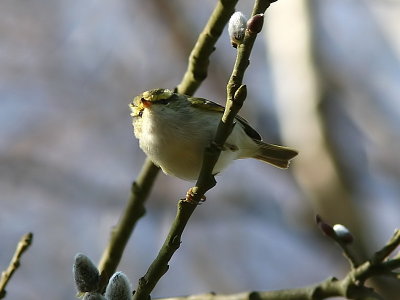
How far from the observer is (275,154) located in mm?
2967

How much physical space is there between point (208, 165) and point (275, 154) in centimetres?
138

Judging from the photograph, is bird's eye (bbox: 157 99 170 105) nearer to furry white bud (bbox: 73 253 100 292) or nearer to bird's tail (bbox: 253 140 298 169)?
bird's tail (bbox: 253 140 298 169)

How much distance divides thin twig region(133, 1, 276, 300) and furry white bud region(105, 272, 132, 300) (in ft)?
0.42

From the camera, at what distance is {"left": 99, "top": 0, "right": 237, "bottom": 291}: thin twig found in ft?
7.75

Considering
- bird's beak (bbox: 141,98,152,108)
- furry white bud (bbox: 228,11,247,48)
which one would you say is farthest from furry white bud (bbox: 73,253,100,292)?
bird's beak (bbox: 141,98,152,108)

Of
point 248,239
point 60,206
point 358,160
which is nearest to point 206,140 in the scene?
point 358,160

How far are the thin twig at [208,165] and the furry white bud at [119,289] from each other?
128 mm

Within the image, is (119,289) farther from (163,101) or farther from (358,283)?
(163,101)

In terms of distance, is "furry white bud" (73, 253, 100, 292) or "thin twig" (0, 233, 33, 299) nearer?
"furry white bud" (73, 253, 100, 292)

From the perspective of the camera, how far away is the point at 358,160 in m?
5.61

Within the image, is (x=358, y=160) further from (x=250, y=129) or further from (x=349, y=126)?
(x=250, y=129)

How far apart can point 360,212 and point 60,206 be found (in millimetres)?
3974

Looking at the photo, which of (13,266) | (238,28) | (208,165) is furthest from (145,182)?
(238,28)

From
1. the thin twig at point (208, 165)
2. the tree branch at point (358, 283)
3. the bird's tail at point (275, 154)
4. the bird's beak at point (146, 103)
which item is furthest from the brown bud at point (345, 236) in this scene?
the bird's tail at point (275, 154)
